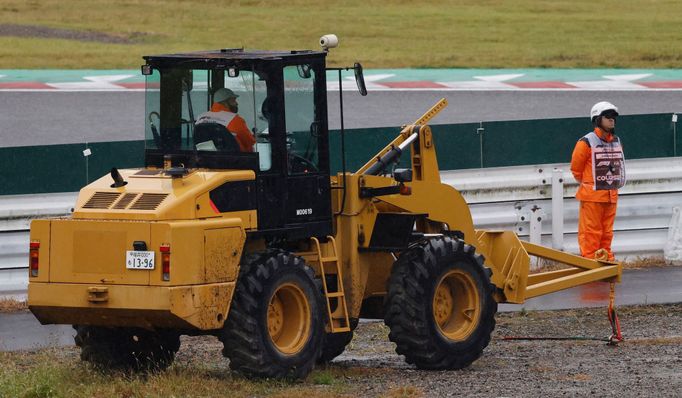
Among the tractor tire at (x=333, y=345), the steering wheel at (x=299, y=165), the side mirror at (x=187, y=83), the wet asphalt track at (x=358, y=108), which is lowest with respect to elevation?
the tractor tire at (x=333, y=345)

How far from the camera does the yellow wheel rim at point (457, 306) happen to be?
10.6 metres

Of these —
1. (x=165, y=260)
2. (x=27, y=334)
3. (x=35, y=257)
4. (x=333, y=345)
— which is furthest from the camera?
(x=27, y=334)

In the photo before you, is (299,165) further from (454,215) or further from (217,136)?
(454,215)

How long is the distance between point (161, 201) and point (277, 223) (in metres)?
0.91

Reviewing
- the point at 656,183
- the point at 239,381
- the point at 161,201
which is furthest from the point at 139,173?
the point at 656,183

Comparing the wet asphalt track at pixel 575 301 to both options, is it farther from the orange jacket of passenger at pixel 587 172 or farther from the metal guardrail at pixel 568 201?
the orange jacket of passenger at pixel 587 172

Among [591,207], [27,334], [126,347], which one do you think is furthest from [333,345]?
[591,207]

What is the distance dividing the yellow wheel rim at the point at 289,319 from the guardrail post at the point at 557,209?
6.64m

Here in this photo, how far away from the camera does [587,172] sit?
48.6 ft

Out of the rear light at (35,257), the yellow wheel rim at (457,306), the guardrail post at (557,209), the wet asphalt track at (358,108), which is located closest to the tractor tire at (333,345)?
the yellow wheel rim at (457,306)

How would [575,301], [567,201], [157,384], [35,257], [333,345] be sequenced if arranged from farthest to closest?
[567,201] < [575,301] < [333,345] < [35,257] < [157,384]

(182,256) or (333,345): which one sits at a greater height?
(182,256)

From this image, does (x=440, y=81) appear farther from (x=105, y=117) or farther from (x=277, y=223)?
(x=277, y=223)

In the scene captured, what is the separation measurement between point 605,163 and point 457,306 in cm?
451
